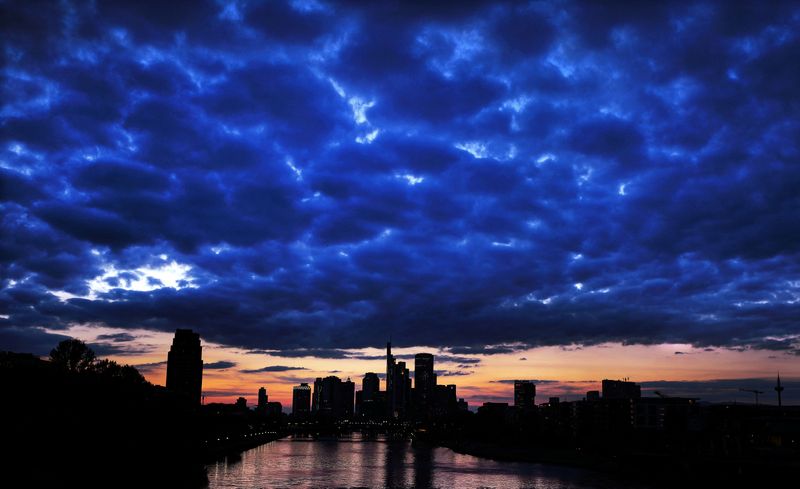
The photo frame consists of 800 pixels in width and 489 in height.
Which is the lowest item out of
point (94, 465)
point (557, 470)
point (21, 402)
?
point (557, 470)

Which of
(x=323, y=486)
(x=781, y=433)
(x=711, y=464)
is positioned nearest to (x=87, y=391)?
(x=323, y=486)

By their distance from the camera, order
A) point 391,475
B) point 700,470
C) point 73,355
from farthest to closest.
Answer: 1. point 73,355
2. point 700,470
3. point 391,475

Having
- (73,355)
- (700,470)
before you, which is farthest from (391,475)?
(73,355)

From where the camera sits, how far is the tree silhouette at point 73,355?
172 meters

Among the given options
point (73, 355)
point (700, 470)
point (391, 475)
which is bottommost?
point (391, 475)

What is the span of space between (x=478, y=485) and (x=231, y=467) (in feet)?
214

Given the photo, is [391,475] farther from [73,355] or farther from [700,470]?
[73,355]

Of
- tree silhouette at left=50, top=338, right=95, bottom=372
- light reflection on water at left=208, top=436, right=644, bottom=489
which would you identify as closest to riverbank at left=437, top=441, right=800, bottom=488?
light reflection on water at left=208, top=436, right=644, bottom=489

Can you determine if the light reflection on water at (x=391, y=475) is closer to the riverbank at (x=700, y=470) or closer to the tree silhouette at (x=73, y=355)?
the riverbank at (x=700, y=470)

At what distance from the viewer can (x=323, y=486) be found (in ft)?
365

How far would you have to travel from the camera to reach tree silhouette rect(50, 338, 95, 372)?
172m

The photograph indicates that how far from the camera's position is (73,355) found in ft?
574

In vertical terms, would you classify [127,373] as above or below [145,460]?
A: above

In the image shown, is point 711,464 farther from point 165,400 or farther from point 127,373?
point 127,373
